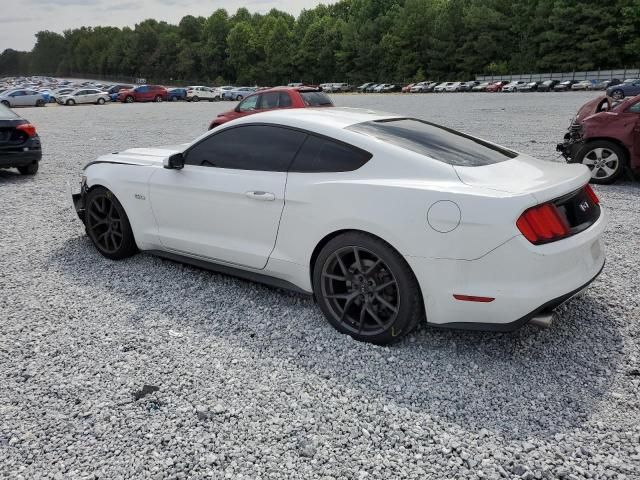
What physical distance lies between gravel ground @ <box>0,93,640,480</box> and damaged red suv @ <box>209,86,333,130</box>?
29.4ft

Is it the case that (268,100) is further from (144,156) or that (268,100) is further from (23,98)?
(23,98)

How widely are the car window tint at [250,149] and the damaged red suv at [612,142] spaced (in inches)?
241

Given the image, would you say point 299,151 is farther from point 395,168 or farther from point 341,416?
point 341,416

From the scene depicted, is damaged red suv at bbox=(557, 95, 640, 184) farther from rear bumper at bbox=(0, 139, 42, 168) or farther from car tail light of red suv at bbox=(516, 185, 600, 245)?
rear bumper at bbox=(0, 139, 42, 168)

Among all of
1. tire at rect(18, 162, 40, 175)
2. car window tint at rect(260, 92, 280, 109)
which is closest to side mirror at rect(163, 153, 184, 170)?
tire at rect(18, 162, 40, 175)

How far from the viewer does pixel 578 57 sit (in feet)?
223

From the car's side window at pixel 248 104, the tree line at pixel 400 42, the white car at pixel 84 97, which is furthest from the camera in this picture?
the tree line at pixel 400 42

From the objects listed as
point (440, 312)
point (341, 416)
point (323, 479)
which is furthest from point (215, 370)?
point (440, 312)

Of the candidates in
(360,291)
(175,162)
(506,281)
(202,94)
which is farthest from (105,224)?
(202,94)

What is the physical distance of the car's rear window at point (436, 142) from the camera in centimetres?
372

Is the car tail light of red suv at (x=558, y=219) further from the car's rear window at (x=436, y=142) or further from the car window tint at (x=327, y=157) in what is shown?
the car window tint at (x=327, y=157)

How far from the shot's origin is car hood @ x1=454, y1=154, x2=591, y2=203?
128 inches

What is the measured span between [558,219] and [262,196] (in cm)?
196

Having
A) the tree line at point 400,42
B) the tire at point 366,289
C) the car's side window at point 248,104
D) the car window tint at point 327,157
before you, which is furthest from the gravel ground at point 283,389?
the tree line at point 400,42
